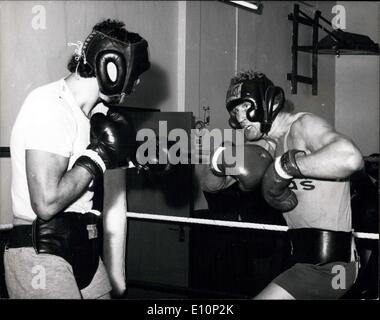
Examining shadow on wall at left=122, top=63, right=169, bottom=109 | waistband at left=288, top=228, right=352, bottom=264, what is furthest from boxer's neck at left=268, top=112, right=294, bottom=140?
shadow on wall at left=122, top=63, right=169, bottom=109

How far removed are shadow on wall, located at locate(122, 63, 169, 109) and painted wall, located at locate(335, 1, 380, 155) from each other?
3448 millimetres

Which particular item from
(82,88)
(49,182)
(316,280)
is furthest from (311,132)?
(49,182)

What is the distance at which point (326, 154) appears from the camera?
5.80ft

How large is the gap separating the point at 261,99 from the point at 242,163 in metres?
0.29

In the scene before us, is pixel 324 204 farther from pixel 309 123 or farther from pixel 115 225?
pixel 115 225

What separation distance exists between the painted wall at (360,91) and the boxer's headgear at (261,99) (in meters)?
4.87

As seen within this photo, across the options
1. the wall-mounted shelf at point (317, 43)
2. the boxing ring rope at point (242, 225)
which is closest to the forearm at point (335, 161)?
the boxing ring rope at point (242, 225)

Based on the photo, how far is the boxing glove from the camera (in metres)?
2.17

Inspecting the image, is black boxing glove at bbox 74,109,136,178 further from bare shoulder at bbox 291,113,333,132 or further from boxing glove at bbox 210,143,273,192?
bare shoulder at bbox 291,113,333,132

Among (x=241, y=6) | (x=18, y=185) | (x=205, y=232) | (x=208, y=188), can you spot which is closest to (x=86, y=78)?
(x=18, y=185)

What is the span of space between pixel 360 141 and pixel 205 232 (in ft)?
12.7

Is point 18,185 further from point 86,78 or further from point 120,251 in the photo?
point 120,251

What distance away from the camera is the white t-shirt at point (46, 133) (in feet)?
5.32

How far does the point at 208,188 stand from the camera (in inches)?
91.4
